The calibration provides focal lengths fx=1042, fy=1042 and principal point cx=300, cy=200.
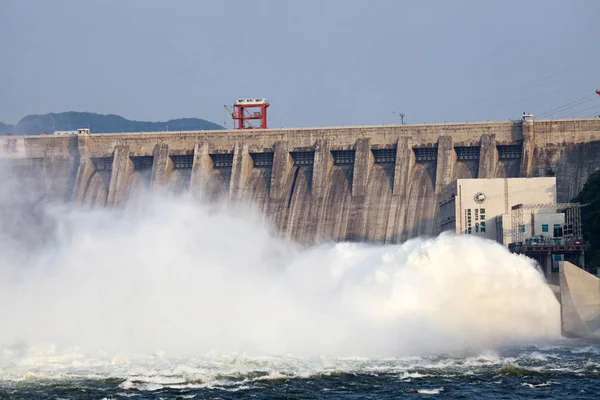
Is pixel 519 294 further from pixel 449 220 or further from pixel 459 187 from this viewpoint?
pixel 449 220

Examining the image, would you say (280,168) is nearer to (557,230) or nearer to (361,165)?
(361,165)

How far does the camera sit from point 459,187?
3056 inches

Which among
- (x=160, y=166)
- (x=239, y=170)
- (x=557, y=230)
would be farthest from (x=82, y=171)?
(x=557, y=230)

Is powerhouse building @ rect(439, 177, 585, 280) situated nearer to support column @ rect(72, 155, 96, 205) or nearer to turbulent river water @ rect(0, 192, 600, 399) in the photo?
turbulent river water @ rect(0, 192, 600, 399)

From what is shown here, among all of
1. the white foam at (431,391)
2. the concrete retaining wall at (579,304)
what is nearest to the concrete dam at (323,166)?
the concrete retaining wall at (579,304)

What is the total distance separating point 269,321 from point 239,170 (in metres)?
51.3

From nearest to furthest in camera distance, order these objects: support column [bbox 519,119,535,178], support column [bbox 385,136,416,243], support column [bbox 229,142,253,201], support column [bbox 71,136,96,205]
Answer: support column [bbox 519,119,535,178] → support column [bbox 385,136,416,243] → support column [bbox 229,142,253,201] → support column [bbox 71,136,96,205]

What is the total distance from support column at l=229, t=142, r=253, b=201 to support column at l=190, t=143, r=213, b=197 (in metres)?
2.83

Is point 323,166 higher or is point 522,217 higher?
point 323,166

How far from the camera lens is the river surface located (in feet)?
128

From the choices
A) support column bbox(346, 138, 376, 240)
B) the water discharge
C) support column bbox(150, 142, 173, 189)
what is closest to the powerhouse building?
the water discharge

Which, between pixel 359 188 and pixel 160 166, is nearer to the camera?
pixel 359 188

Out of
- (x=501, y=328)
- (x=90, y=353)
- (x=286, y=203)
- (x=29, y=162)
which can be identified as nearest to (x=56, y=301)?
(x=90, y=353)

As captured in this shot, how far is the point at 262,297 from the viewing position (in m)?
53.0
